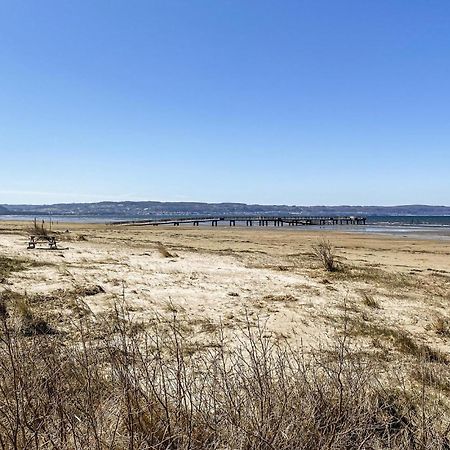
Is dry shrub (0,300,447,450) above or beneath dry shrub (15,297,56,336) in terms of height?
above

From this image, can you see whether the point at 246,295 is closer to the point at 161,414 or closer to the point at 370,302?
the point at 370,302

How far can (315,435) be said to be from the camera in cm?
277

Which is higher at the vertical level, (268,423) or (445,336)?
(268,423)

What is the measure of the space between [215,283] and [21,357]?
30.3 ft

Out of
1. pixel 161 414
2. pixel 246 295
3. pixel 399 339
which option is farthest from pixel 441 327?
pixel 161 414

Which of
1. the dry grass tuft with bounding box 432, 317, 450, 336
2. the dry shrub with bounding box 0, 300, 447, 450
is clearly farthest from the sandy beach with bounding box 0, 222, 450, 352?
the dry shrub with bounding box 0, 300, 447, 450

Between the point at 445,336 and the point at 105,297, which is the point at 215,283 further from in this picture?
the point at 445,336

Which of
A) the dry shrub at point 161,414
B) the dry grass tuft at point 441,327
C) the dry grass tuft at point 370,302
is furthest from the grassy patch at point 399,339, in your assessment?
the dry shrub at point 161,414

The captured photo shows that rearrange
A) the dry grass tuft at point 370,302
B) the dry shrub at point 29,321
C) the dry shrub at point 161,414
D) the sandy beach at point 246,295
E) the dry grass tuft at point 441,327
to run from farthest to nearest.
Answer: the dry grass tuft at point 370,302
the sandy beach at point 246,295
the dry grass tuft at point 441,327
the dry shrub at point 29,321
the dry shrub at point 161,414

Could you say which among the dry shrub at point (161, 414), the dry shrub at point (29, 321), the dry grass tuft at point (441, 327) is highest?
the dry shrub at point (161, 414)

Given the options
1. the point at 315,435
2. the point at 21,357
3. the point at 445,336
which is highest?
the point at 21,357

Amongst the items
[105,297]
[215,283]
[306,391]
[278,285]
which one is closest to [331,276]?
[278,285]

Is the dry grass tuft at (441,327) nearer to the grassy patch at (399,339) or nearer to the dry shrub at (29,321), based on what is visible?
the grassy patch at (399,339)

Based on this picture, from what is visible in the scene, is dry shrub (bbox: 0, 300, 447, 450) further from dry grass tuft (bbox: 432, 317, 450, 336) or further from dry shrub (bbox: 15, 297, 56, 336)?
dry grass tuft (bbox: 432, 317, 450, 336)
